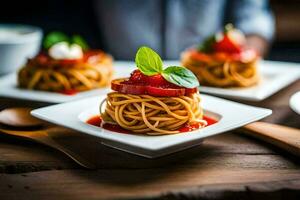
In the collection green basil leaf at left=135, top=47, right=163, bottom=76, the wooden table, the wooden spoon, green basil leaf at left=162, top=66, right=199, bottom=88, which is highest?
green basil leaf at left=135, top=47, right=163, bottom=76

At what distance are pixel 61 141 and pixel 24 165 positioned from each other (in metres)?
0.24

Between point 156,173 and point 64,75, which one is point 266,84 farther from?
point 156,173

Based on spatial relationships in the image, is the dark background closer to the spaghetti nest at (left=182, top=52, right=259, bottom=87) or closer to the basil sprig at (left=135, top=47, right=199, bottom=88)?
the spaghetti nest at (left=182, top=52, right=259, bottom=87)

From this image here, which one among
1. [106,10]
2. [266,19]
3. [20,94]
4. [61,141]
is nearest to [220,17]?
[266,19]

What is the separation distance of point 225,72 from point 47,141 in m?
1.30

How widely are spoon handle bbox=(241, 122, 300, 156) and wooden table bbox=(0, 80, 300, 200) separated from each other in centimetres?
3

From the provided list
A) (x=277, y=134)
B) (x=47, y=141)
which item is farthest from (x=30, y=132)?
(x=277, y=134)

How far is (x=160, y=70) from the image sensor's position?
6.02 ft

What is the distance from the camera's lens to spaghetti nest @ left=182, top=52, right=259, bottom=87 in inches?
110

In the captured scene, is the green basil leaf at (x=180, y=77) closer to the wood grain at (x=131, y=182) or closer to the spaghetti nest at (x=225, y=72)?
the wood grain at (x=131, y=182)

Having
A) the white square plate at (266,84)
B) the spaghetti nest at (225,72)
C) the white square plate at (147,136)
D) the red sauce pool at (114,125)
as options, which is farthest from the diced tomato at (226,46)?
the red sauce pool at (114,125)

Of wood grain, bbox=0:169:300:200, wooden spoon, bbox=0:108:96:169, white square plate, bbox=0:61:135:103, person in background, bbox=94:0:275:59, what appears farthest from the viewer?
person in background, bbox=94:0:275:59

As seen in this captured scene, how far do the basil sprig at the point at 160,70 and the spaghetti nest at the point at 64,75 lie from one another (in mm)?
885

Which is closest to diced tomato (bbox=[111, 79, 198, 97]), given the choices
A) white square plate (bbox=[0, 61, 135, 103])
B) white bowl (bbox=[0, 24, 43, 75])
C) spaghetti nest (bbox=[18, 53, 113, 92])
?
white square plate (bbox=[0, 61, 135, 103])
